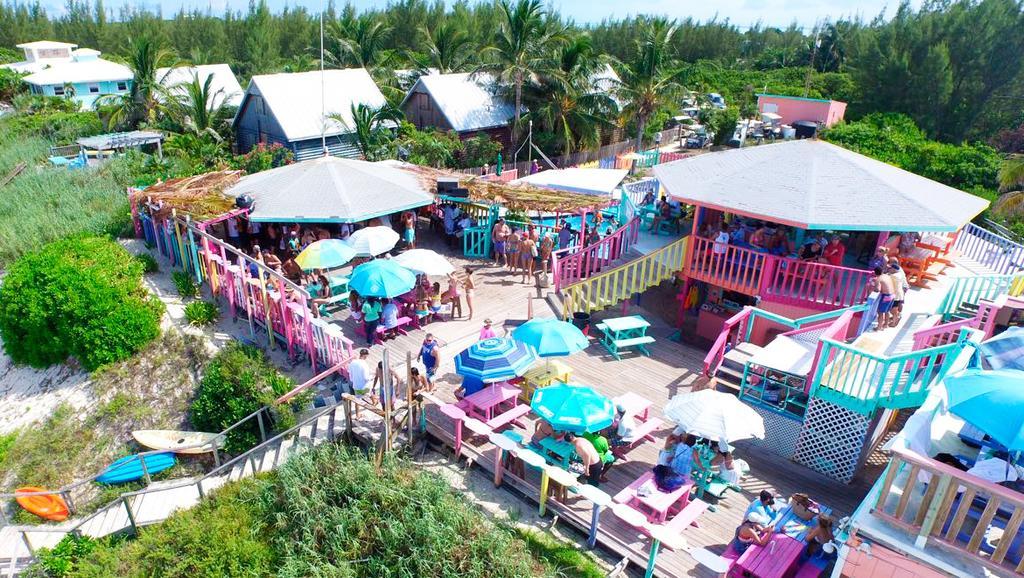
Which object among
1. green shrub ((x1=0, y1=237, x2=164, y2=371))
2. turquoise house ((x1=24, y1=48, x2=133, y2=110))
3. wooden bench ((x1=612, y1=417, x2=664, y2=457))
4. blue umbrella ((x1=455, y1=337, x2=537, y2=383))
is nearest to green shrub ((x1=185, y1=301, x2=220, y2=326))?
green shrub ((x1=0, y1=237, x2=164, y2=371))

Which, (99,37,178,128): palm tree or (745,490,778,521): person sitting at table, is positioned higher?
(99,37,178,128): palm tree

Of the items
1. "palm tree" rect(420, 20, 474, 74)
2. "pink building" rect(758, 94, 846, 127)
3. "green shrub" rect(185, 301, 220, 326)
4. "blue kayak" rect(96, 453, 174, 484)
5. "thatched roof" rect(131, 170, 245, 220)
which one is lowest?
"blue kayak" rect(96, 453, 174, 484)

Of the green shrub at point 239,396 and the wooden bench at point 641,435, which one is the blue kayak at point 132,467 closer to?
the green shrub at point 239,396

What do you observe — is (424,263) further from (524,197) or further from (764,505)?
(764,505)

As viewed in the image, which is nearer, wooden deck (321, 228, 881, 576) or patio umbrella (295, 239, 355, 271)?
wooden deck (321, 228, 881, 576)

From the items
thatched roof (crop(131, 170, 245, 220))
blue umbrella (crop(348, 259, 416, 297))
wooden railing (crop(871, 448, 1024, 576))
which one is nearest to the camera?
wooden railing (crop(871, 448, 1024, 576))

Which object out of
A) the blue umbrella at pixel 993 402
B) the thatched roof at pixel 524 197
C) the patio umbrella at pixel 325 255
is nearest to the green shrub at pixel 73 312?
the patio umbrella at pixel 325 255

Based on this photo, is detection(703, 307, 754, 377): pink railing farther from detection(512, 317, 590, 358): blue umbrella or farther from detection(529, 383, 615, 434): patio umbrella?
detection(529, 383, 615, 434): patio umbrella

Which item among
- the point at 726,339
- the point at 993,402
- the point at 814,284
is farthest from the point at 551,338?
the point at 814,284
